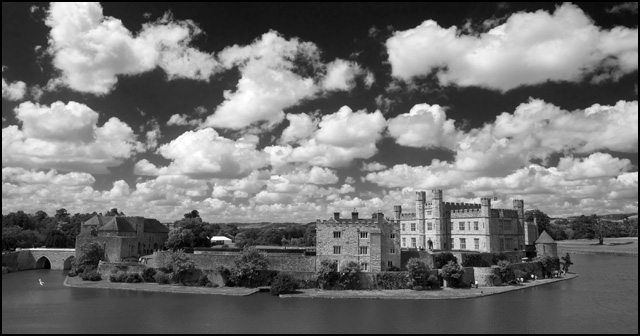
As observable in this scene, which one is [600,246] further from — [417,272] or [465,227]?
[417,272]

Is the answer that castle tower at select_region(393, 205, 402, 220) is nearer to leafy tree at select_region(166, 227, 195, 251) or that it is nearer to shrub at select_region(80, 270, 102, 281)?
leafy tree at select_region(166, 227, 195, 251)

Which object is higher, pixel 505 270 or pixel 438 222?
pixel 438 222

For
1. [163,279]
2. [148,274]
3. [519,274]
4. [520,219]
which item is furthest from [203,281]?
[520,219]

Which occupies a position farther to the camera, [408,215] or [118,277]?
[408,215]

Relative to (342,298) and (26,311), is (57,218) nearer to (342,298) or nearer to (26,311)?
(26,311)

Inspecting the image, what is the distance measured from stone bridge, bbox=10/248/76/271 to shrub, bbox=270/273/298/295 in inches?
1592

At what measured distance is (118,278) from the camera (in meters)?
52.6

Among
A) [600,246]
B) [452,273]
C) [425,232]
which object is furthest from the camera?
[600,246]

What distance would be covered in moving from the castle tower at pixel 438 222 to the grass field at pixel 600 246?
46.8 m

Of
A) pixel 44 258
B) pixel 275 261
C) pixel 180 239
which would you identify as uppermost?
pixel 180 239

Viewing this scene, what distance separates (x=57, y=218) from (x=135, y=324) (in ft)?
332

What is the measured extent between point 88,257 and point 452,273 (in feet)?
144

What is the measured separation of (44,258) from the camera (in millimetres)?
72938

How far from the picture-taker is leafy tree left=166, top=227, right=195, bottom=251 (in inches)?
2569
